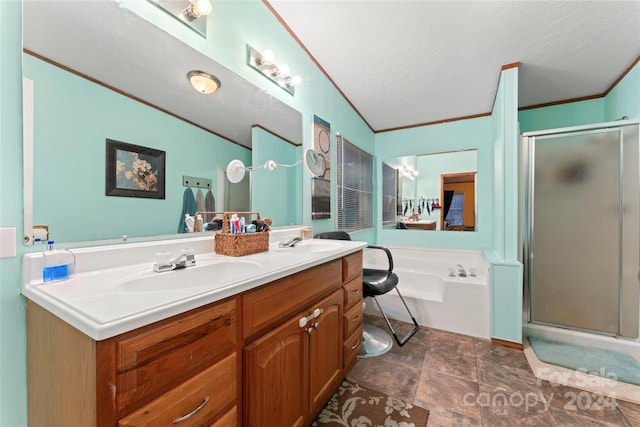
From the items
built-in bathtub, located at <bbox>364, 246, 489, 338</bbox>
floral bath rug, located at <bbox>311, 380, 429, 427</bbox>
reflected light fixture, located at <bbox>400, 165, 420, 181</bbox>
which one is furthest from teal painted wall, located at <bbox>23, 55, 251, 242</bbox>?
reflected light fixture, located at <bbox>400, 165, 420, 181</bbox>

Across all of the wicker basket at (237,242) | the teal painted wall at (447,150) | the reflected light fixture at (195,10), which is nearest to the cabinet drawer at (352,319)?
the wicker basket at (237,242)

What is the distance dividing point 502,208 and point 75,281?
276 cm

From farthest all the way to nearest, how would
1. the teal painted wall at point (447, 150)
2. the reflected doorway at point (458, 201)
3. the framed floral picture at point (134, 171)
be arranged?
the reflected doorway at point (458, 201) < the teal painted wall at point (447, 150) < the framed floral picture at point (134, 171)

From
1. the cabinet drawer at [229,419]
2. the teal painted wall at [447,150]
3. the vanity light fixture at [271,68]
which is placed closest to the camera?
the cabinet drawer at [229,419]

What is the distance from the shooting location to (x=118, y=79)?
3.07ft

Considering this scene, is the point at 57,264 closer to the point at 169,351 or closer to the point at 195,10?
the point at 169,351

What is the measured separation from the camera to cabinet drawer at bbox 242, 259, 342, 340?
0.81 metres

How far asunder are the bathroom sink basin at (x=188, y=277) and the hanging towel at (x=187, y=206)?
9.5 inches

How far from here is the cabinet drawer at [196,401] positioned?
1.80 feet

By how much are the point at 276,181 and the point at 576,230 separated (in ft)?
A: 8.31

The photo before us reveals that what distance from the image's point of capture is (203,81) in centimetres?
126

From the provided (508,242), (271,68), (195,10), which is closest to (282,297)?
(195,10)

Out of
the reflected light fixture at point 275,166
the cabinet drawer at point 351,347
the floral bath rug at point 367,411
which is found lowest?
the floral bath rug at point 367,411

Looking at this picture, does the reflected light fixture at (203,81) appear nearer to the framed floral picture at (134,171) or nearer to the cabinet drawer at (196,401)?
the framed floral picture at (134,171)
